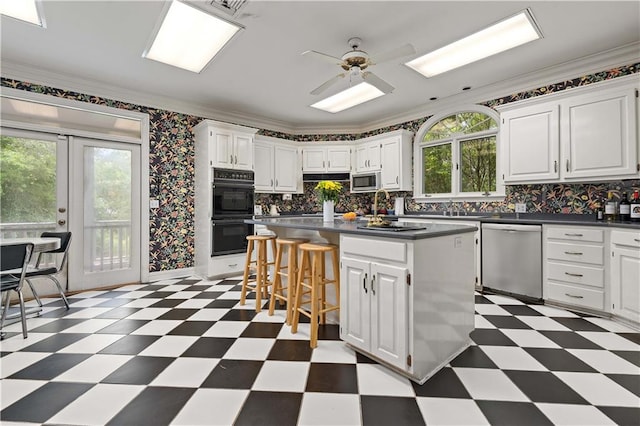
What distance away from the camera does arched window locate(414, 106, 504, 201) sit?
420cm

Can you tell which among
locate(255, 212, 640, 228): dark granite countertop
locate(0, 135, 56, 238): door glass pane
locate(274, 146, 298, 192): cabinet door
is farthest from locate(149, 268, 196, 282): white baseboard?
locate(255, 212, 640, 228): dark granite countertop

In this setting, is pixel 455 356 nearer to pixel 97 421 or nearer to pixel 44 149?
pixel 97 421

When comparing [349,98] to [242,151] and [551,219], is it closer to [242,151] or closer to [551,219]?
[242,151]

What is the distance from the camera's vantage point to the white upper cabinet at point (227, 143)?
428 centimetres

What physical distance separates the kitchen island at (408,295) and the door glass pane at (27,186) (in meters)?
3.72

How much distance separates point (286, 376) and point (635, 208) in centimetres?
365

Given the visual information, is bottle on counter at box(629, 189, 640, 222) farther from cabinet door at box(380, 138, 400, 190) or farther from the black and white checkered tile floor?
cabinet door at box(380, 138, 400, 190)

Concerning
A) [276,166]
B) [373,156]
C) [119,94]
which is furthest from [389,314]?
[119,94]

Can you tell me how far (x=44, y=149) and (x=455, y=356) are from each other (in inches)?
192

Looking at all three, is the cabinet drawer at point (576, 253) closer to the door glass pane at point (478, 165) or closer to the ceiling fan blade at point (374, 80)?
the door glass pane at point (478, 165)

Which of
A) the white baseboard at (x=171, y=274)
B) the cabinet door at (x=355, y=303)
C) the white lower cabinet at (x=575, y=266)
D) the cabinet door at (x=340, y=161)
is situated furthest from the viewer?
the cabinet door at (x=340, y=161)

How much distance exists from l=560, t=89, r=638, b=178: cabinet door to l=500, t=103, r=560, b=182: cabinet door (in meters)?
0.10

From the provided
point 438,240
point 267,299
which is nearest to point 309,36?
point 438,240

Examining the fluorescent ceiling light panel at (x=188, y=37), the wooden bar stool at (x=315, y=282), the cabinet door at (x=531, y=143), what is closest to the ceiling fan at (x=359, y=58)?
→ the fluorescent ceiling light panel at (x=188, y=37)
